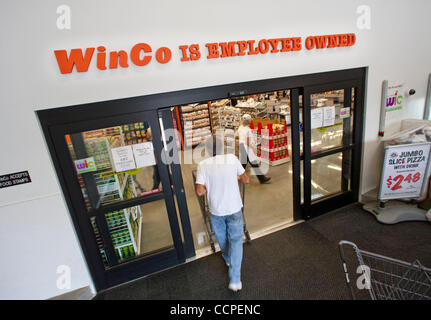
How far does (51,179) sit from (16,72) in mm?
1044

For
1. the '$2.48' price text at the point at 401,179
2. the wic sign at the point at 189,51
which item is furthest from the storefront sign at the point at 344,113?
the '$2.48' price text at the point at 401,179

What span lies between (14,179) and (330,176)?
4649 mm

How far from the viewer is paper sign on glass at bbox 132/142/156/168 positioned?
105 inches

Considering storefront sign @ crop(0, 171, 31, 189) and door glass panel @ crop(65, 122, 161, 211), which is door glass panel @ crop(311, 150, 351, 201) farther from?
storefront sign @ crop(0, 171, 31, 189)

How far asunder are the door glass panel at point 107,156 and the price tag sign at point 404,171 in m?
3.31

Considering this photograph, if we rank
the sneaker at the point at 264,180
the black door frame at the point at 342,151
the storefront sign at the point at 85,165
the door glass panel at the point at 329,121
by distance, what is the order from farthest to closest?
the sneaker at the point at 264,180 < the door glass panel at the point at 329,121 < the black door frame at the point at 342,151 < the storefront sign at the point at 85,165

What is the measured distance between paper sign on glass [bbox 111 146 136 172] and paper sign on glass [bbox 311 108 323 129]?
2470 mm

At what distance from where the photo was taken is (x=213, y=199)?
2465mm

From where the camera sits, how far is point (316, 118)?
133 inches

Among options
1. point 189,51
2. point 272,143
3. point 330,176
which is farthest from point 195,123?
point 189,51

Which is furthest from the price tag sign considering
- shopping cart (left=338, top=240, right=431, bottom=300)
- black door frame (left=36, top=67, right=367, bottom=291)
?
shopping cart (left=338, top=240, right=431, bottom=300)

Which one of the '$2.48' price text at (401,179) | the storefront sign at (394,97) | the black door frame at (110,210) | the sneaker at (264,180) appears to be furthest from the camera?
the sneaker at (264,180)

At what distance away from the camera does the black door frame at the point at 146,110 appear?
7.82ft

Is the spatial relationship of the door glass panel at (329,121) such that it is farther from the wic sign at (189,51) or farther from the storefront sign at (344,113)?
the wic sign at (189,51)
